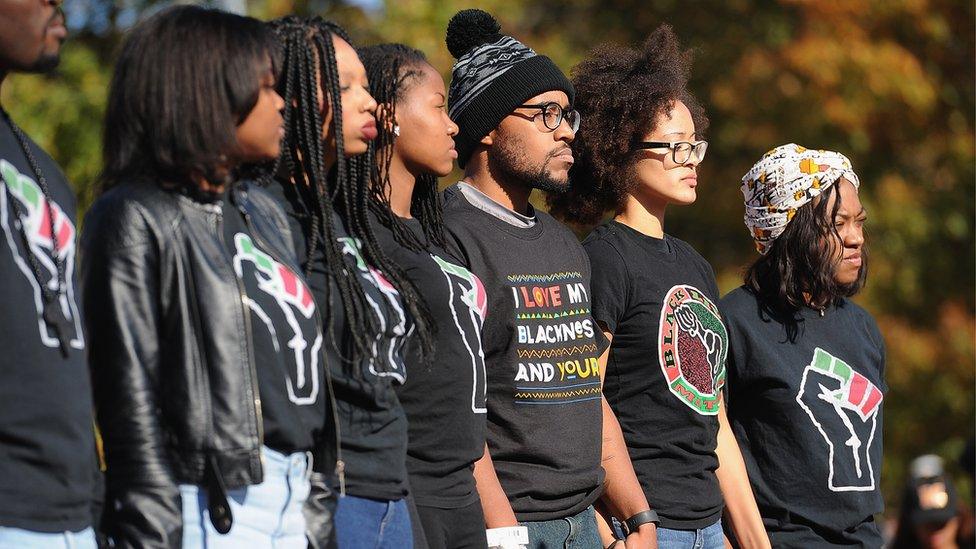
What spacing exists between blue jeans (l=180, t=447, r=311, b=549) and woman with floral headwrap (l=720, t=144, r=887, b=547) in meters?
2.39

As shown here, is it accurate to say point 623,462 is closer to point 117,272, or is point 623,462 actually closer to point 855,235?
point 855,235

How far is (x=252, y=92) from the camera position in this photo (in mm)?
3035

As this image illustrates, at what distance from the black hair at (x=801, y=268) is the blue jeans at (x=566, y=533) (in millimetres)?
1276

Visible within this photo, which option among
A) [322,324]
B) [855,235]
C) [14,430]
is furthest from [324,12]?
[14,430]

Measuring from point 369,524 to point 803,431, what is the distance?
2176 mm

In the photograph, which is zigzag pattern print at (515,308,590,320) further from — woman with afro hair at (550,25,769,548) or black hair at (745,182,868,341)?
black hair at (745,182,868,341)

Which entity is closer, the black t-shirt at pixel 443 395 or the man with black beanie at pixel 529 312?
the black t-shirt at pixel 443 395

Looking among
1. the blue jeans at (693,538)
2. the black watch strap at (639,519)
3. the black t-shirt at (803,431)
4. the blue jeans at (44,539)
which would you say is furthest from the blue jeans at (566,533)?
the blue jeans at (44,539)

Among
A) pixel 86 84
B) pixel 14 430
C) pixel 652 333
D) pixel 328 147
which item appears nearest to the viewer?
pixel 14 430

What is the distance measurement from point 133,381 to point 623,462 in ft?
6.68

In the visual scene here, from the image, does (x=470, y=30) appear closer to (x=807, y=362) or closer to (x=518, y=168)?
(x=518, y=168)

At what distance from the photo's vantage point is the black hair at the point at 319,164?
3.41 m

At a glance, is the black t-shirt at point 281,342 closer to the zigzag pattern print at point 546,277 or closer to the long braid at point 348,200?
the long braid at point 348,200

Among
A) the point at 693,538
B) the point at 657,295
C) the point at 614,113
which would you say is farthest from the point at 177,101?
the point at 693,538
